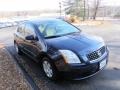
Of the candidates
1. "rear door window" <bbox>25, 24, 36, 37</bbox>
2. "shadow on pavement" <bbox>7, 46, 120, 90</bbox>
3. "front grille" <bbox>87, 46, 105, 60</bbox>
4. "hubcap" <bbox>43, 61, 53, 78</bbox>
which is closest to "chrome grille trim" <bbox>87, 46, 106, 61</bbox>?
"front grille" <bbox>87, 46, 105, 60</bbox>

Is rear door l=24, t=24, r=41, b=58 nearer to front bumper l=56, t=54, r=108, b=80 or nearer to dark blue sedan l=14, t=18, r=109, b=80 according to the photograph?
dark blue sedan l=14, t=18, r=109, b=80

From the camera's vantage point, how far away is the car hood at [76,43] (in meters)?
4.68

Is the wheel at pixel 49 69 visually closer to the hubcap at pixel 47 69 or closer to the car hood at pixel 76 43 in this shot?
the hubcap at pixel 47 69

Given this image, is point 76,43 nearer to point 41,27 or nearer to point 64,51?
point 64,51

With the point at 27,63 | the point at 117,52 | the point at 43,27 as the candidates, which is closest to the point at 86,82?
the point at 43,27

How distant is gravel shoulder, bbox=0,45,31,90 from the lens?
4.77 m

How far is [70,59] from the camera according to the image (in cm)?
451

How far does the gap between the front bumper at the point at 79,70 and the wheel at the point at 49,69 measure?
0.88 feet

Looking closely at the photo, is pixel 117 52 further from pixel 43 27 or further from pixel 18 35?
pixel 18 35

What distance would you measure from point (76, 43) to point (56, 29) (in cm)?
119

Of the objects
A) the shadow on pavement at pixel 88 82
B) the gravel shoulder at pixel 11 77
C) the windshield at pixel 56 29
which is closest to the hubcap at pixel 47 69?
the shadow on pavement at pixel 88 82

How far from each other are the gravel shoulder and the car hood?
1.18 meters

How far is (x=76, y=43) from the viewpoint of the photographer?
4.93m

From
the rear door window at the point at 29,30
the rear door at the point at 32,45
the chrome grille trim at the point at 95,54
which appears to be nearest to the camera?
the chrome grille trim at the point at 95,54
